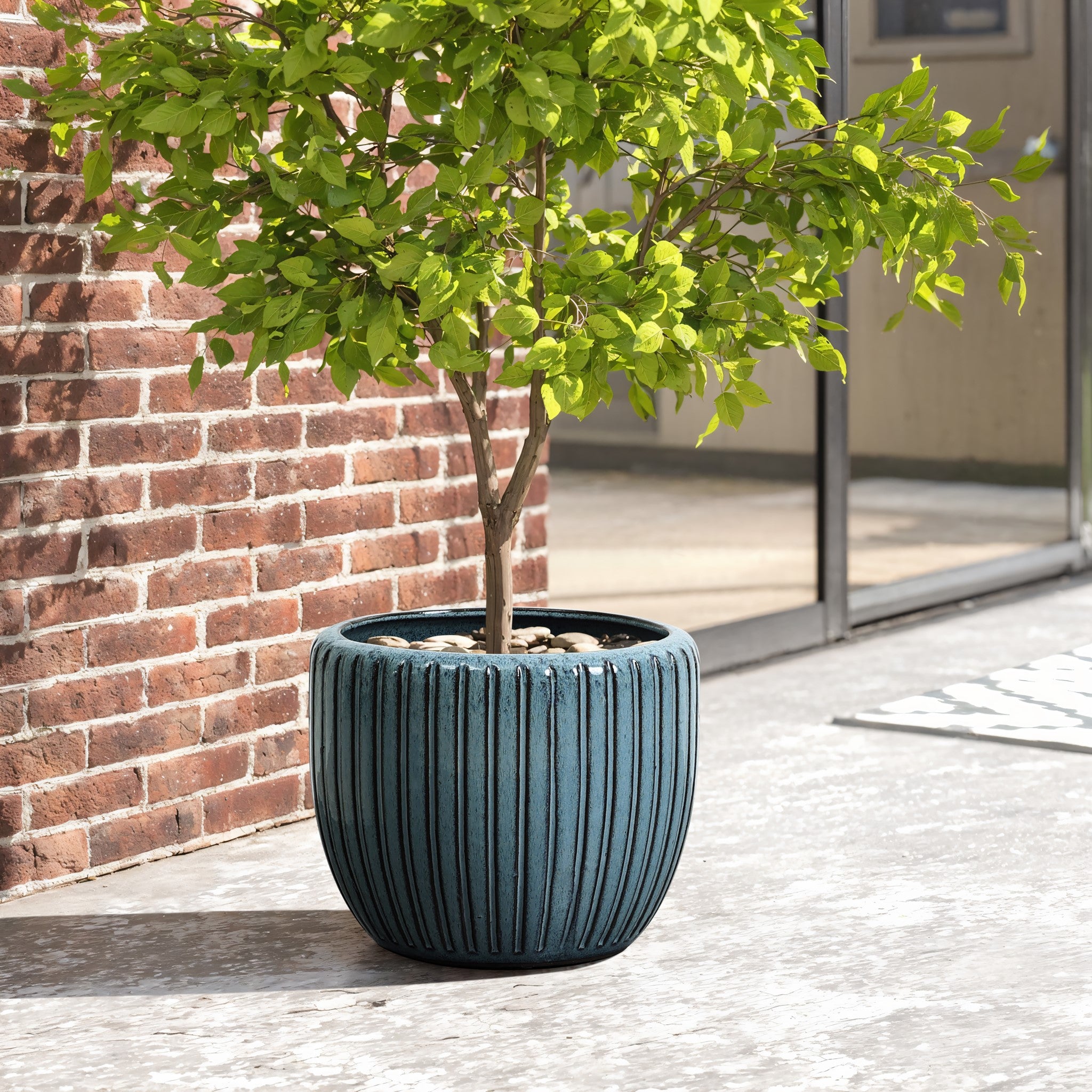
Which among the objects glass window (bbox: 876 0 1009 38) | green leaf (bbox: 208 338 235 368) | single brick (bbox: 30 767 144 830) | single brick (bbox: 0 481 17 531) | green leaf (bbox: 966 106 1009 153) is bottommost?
single brick (bbox: 30 767 144 830)

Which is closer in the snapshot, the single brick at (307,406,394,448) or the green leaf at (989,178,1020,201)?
the green leaf at (989,178,1020,201)

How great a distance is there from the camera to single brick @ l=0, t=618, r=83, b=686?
2.86 m

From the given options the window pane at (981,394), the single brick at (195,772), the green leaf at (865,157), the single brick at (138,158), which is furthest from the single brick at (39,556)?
the window pane at (981,394)

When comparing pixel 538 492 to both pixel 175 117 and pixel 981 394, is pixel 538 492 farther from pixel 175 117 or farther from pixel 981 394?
pixel 981 394

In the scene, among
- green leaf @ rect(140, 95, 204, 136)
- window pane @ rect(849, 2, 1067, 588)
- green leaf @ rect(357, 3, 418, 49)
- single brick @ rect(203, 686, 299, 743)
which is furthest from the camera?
window pane @ rect(849, 2, 1067, 588)

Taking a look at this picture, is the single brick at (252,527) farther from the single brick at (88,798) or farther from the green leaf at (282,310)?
the green leaf at (282,310)

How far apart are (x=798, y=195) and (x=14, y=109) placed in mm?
1237

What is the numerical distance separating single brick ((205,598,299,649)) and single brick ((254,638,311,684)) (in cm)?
3

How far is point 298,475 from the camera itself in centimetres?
332

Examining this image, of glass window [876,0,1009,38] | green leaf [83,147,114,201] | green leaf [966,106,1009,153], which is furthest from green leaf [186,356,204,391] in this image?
glass window [876,0,1009,38]

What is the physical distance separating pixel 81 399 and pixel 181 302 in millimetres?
275

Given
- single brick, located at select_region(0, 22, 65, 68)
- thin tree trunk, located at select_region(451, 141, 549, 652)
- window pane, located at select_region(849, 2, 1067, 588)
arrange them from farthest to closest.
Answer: window pane, located at select_region(849, 2, 1067, 588)
single brick, located at select_region(0, 22, 65, 68)
thin tree trunk, located at select_region(451, 141, 549, 652)

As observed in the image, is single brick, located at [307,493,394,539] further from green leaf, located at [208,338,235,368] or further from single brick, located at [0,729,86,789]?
green leaf, located at [208,338,235,368]

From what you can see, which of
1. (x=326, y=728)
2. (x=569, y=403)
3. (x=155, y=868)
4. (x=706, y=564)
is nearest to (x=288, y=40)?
(x=569, y=403)
